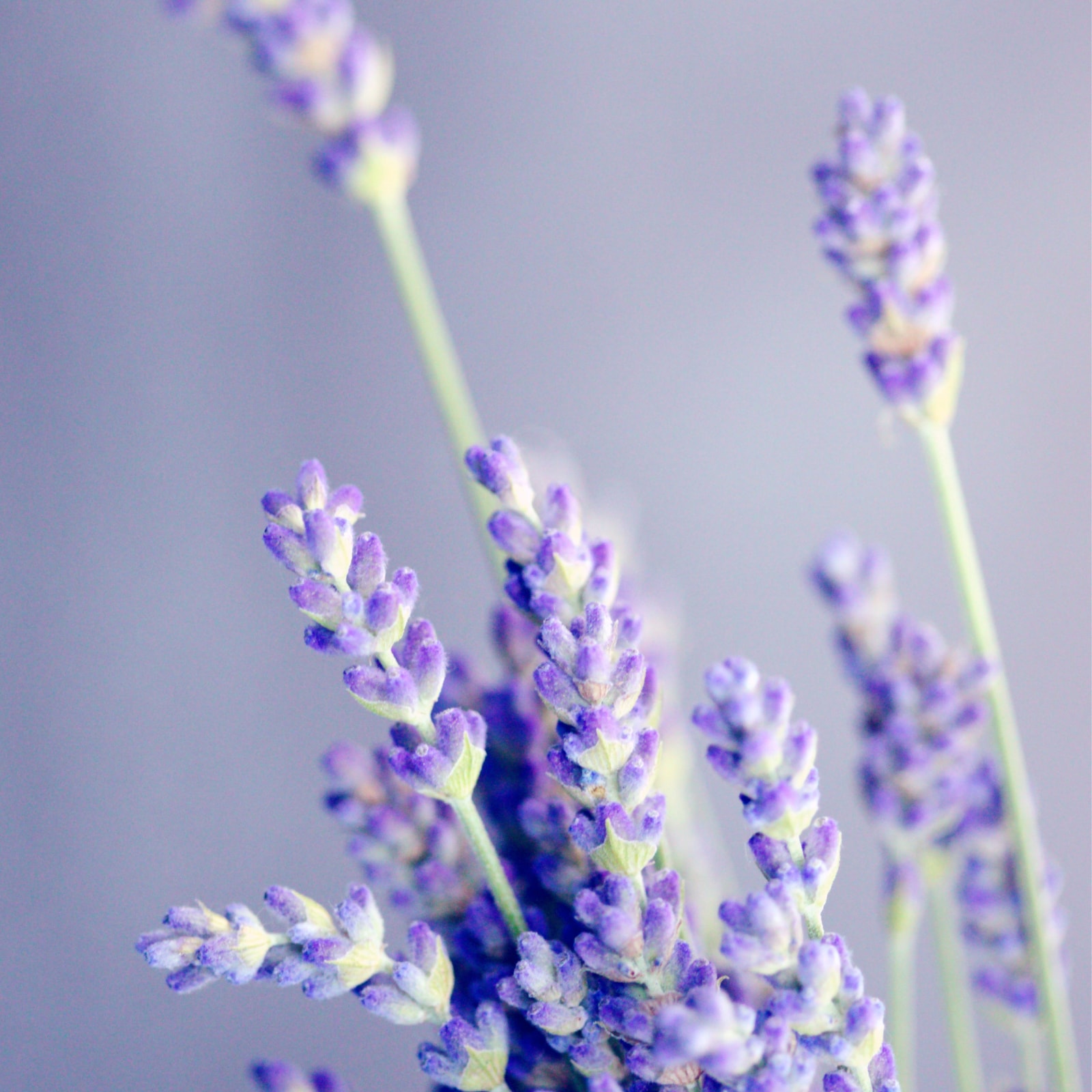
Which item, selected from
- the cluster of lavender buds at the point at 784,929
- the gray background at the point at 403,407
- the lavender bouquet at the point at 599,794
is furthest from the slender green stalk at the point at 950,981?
the gray background at the point at 403,407

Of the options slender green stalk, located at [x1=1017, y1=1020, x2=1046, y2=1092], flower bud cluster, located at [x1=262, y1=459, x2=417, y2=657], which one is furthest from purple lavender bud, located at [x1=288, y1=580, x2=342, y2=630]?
slender green stalk, located at [x1=1017, y1=1020, x2=1046, y2=1092]

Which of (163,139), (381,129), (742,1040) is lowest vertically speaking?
(742,1040)

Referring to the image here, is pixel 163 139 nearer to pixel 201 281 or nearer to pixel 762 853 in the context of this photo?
pixel 201 281

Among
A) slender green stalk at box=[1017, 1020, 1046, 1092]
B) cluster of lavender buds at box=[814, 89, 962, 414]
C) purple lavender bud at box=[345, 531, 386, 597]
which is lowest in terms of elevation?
slender green stalk at box=[1017, 1020, 1046, 1092]

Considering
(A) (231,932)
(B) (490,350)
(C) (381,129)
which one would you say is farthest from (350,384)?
(A) (231,932)

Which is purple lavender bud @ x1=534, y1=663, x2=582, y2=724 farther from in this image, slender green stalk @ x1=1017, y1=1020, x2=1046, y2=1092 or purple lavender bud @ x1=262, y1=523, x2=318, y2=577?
slender green stalk @ x1=1017, y1=1020, x2=1046, y2=1092

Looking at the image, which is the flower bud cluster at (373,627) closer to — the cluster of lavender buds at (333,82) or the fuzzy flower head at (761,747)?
the fuzzy flower head at (761,747)
